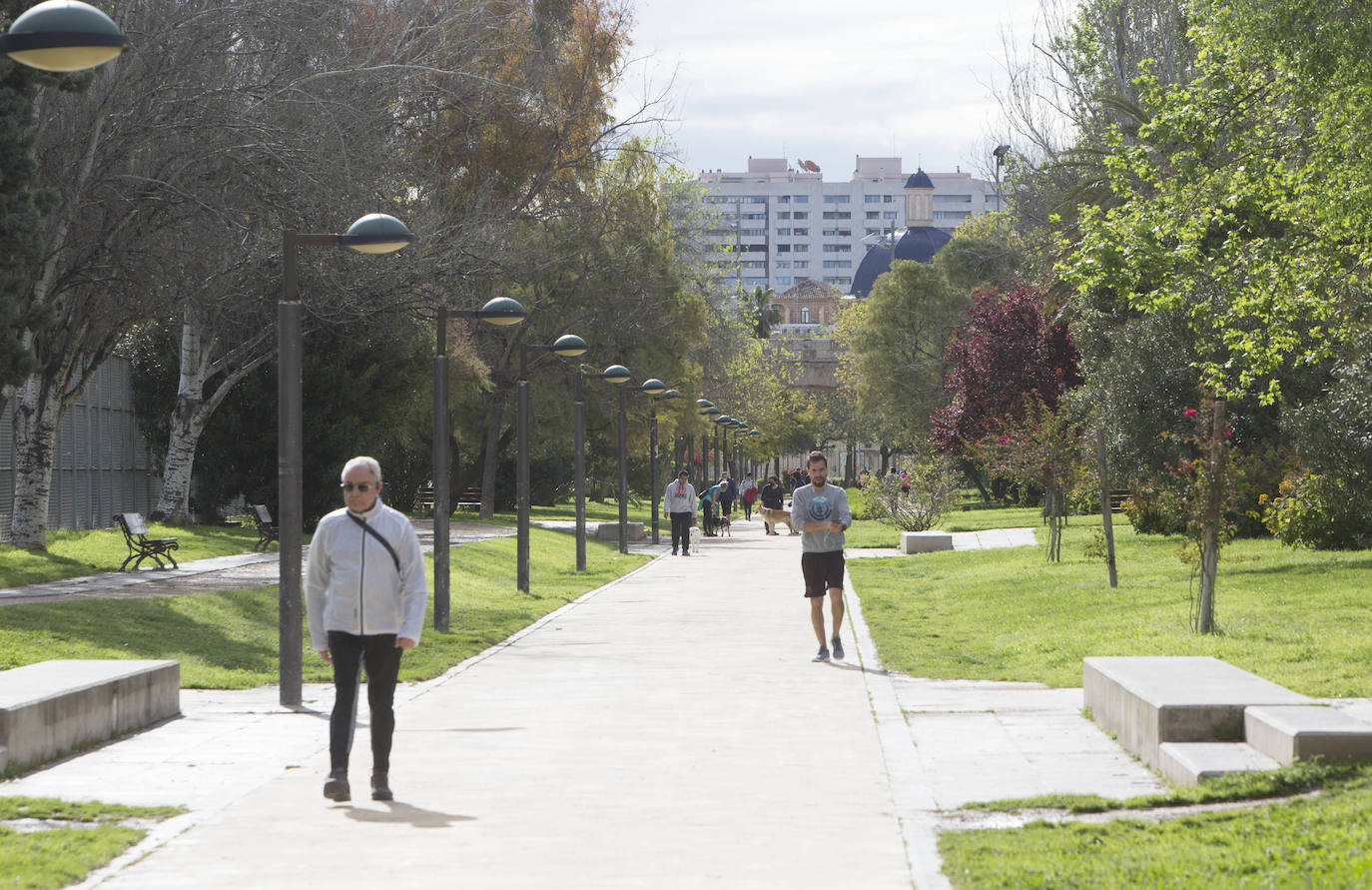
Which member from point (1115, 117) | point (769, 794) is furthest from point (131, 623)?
point (1115, 117)

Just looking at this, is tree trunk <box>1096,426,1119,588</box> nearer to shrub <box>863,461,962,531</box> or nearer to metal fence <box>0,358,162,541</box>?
metal fence <box>0,358,162,541</box>

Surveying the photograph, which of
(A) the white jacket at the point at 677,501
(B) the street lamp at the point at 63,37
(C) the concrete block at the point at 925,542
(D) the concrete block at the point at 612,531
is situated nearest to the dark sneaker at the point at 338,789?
(B) the street lamp at the point at 63,37

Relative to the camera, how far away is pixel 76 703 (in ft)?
32.9

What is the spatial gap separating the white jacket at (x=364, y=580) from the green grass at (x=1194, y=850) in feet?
9.69

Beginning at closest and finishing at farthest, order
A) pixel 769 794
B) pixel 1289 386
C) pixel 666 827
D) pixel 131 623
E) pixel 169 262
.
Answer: pixel 666 827 < pixel 769 794 < pixel 131 623 < pixel 169 262 < pixel 1289 386

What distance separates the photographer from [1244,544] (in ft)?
90.0

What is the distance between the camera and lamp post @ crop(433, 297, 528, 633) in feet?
60.1

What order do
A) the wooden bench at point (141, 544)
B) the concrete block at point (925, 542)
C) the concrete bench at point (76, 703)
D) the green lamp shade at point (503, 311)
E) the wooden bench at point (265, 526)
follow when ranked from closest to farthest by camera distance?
the concrete bench at point (76, 703) < the green lamp shade at point (503, 311) < the wooden bench at point (141, 544) < the wooden bench at point (265, 526) < the concrete block at point (925, 542)

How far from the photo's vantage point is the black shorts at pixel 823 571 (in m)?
15.5

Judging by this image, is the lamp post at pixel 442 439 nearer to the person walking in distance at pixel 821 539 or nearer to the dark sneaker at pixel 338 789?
the person walking in distance at pixel 821 539

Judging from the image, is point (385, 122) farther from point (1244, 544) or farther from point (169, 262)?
point (1244, 544)

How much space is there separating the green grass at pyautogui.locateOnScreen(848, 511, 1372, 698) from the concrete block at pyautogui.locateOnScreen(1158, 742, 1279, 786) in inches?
117

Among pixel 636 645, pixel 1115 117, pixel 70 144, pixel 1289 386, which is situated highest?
pixel 1115 117

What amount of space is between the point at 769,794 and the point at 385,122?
23.1m
